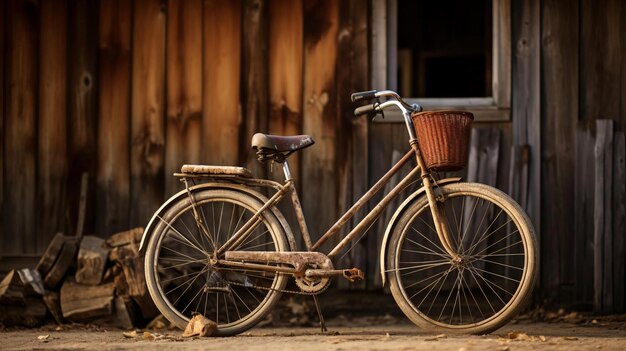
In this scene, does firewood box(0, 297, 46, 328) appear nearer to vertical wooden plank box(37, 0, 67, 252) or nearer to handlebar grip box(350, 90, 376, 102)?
vertical wooden plank box(37, 0, 67, 252)

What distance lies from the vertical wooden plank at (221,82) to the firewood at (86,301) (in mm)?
1223

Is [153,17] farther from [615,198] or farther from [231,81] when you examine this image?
[615,198]

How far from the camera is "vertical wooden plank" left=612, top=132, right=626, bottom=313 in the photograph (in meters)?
7.17

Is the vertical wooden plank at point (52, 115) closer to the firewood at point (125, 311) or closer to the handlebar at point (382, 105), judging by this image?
the firewood at point (125, 311)

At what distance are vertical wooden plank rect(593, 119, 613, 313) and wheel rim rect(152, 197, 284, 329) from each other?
7.40 feet

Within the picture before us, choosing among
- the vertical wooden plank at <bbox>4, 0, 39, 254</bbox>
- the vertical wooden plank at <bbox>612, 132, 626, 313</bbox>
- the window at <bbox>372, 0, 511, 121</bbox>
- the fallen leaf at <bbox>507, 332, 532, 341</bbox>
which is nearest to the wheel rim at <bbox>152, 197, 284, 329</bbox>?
the vertical wooden plank at <bbox>4, 0, 39, 254</bbox>

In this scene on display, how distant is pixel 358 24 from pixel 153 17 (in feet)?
4.95

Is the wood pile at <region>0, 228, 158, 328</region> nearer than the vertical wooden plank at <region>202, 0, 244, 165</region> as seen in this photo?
Yes

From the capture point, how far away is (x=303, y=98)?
7.41 m

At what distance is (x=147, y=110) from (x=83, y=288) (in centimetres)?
141

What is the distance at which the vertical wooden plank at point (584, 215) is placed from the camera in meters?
7.21

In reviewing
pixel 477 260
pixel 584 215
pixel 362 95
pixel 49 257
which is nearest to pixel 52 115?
pixel 49 257

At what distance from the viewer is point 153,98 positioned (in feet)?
24.7

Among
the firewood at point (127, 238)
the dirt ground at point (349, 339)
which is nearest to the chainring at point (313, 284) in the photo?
the dirt ground at point (349, 339)
